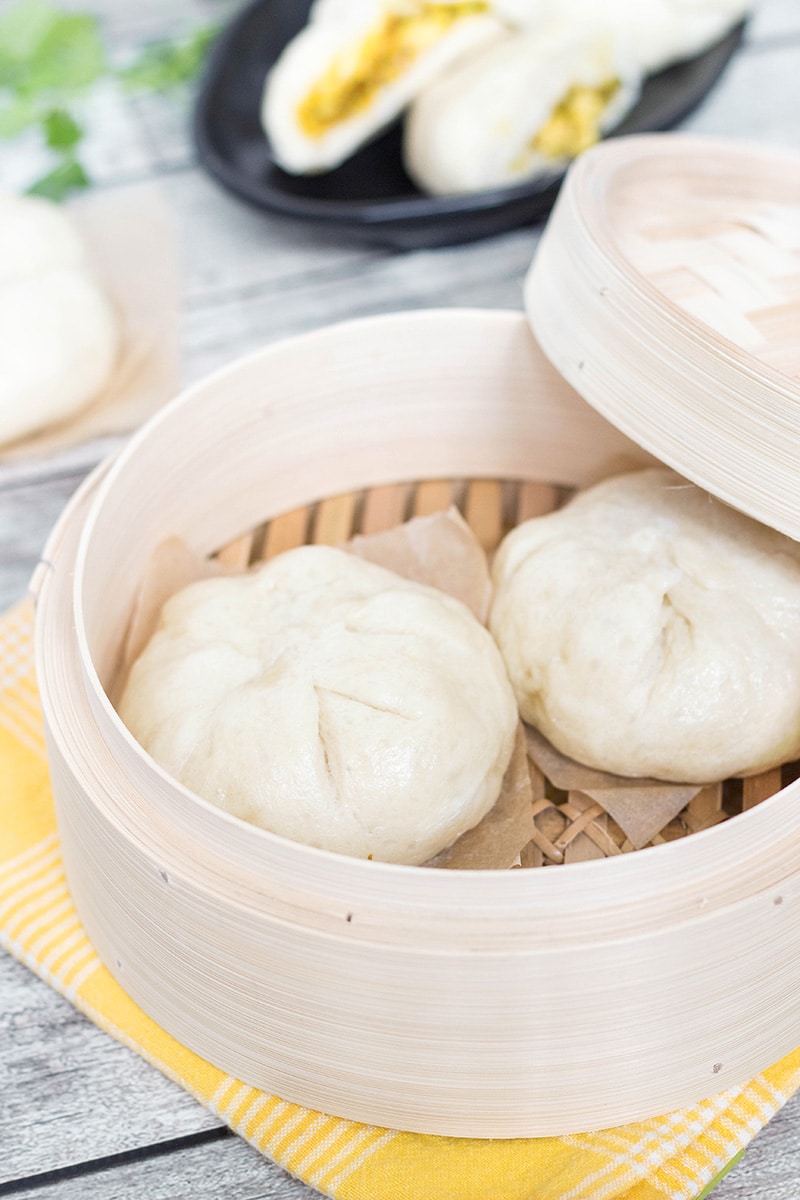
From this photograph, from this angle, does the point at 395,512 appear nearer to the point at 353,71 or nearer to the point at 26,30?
the point at 353,71

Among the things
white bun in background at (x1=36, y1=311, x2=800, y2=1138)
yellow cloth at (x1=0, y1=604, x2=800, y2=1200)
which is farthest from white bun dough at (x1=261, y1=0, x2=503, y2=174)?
yellow cloth at (x1=0, y1=604, x2=800, y2=1200)

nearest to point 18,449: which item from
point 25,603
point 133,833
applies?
point 25,603

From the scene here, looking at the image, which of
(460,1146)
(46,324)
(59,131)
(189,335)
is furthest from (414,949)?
(59,131)

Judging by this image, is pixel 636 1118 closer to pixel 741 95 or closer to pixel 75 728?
pixel 75 728

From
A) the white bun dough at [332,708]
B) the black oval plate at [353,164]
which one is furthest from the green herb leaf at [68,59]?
the white bun dough at [332,708]

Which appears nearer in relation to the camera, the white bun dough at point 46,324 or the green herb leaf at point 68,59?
the white bun dough at point 46,324

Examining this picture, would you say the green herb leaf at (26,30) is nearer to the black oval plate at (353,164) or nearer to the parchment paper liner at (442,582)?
the black oval plate at (353,164)

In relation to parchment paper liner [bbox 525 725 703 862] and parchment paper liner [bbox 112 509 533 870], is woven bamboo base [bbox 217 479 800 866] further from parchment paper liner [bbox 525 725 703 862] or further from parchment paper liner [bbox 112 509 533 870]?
parchment paper liner [bbox 525 725 703 862]
